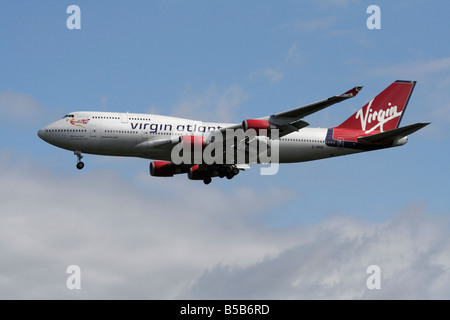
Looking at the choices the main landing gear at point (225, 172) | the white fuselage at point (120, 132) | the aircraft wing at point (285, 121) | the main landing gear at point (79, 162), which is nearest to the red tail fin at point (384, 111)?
the white fuselage at point (120, 132)

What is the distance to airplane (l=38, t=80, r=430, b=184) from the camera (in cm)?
5631

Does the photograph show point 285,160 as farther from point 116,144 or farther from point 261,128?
point 116,144

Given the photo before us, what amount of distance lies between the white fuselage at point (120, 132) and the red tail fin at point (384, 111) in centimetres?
711

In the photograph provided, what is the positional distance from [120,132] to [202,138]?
21.5 feet

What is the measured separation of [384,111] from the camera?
67.4 meters

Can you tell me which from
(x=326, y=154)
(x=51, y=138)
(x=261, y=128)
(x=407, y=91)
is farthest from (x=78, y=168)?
(x=407, y=91)

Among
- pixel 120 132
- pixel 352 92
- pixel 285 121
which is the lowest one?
pixel 285 121

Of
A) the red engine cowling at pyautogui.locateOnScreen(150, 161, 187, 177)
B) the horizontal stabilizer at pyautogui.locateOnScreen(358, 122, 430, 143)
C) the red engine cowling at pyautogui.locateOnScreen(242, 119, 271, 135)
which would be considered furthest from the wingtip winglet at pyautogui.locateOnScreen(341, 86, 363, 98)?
the red engine cowling at pyautogui.locateOnScreen(150, 161, 187, 177)

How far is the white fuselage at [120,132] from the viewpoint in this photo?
58438mm

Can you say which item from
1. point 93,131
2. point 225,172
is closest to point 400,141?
point 225,172

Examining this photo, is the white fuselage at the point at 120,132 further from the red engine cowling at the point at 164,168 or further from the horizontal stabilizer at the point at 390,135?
the horizontal stabilizer at the point at 390,135

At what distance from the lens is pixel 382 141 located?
62688 millimetres

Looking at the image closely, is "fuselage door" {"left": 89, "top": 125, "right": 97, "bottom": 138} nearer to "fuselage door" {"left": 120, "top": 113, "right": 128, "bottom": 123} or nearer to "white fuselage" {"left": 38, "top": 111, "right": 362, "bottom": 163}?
"white fuselage" {"left": 38, "top": 111, "right": 362, "bottom": 163}

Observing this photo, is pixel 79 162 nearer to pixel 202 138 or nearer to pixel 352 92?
pixel 202 138
